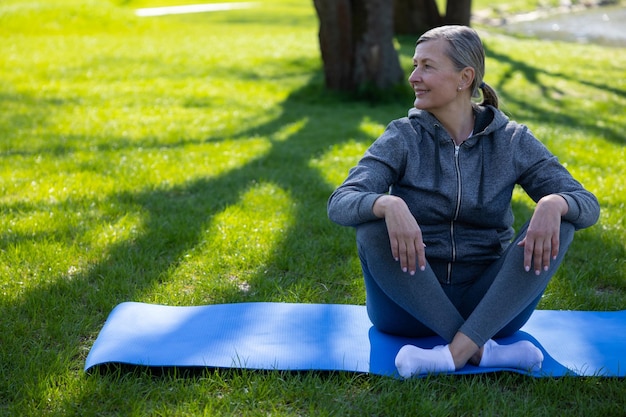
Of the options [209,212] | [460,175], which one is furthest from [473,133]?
[209,212]

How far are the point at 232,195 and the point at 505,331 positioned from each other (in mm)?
2617

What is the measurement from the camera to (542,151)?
3.07 meters

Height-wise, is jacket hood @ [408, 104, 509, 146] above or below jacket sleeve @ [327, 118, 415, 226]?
above

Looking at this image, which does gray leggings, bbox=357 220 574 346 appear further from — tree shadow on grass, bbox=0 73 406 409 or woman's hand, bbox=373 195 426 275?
tree shadow on grass, bbox=0 73 406 409

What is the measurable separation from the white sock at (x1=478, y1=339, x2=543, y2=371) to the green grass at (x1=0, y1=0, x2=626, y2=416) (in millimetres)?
58

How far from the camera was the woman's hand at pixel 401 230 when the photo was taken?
264 centimetres

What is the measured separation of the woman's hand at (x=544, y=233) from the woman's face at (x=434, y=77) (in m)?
0.64

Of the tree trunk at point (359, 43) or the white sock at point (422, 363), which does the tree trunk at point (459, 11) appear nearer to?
the tree trunk at point (359, 43)

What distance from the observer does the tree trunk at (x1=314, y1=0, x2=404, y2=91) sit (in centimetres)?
877

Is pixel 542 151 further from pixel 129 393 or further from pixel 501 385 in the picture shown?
pixel 129 393

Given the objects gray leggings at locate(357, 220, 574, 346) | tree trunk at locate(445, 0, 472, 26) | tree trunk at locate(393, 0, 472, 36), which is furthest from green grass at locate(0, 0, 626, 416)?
tree trunk at locate(393, 0, 472, 36)

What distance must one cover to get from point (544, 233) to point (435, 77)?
0.79 meters

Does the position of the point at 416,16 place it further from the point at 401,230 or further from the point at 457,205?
the point at 401,230

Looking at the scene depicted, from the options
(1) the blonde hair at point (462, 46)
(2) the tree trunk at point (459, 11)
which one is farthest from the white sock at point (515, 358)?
(2) the tree trunk at point (459, 11)
